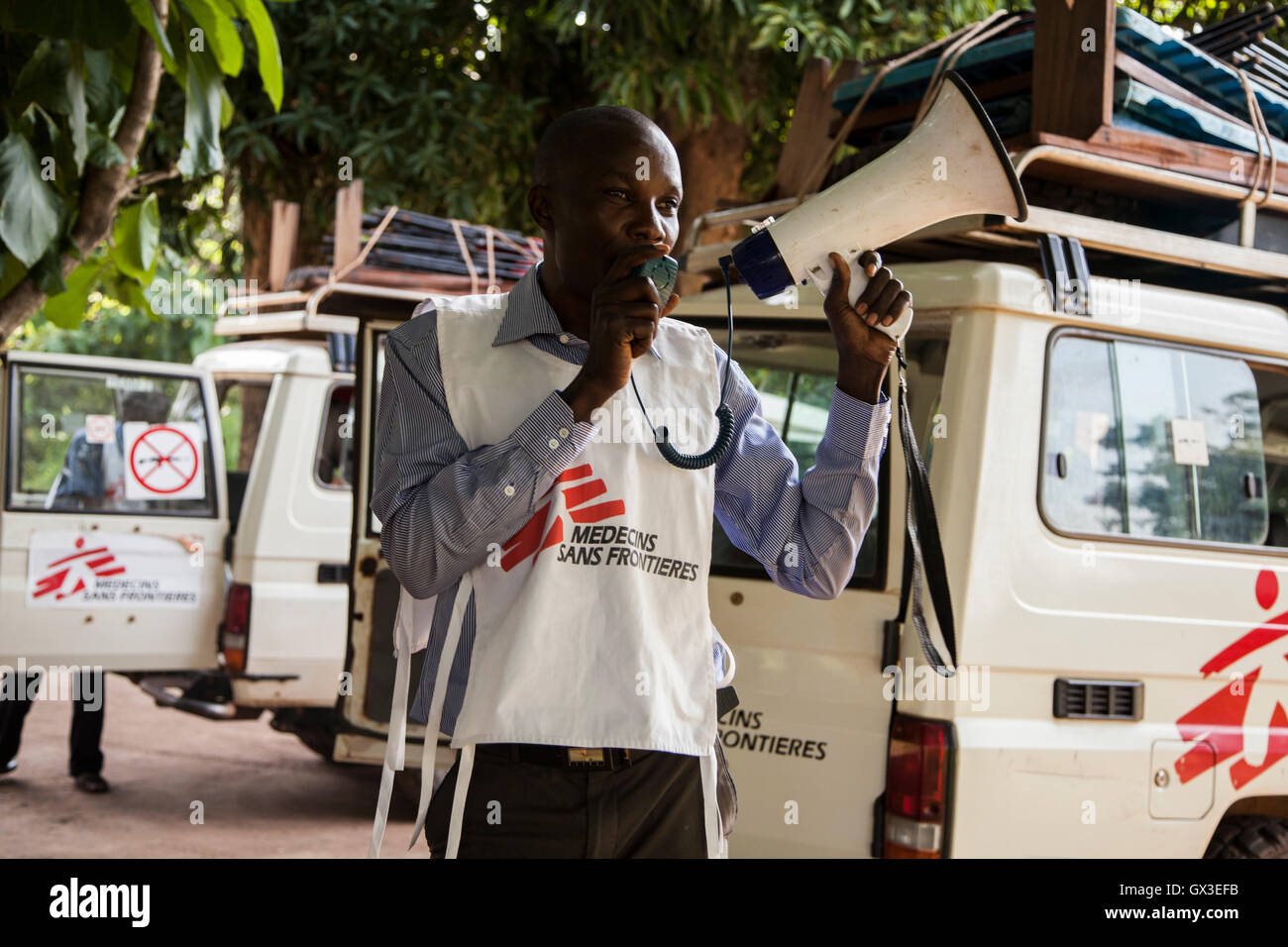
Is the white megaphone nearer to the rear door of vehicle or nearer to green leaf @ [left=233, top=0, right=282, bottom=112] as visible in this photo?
green leaf @ [left=233, top=0, right=282, bottom=112]

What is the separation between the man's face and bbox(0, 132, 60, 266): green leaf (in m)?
1.49

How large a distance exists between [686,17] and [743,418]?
5409 mm

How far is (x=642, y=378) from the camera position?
2037mm

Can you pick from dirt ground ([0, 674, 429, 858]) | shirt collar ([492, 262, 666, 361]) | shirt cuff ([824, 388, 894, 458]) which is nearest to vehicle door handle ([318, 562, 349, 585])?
dirt ground ([0, 674, 429, 858])

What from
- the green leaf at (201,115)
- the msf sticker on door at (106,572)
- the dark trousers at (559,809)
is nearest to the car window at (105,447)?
the msf sticker on door at (106,572)

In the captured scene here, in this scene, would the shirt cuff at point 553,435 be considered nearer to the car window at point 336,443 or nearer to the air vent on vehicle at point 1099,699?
the air vent on vehicle at point 1099,699

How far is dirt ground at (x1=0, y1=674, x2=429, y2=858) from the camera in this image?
18.8 ft

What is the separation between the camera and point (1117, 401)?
323cm

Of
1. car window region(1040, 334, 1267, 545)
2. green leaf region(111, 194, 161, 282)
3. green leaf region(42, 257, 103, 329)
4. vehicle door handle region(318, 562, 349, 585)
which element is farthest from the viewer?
vehicle door handle region(318, 562, 349, 585)

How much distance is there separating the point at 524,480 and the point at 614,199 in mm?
445

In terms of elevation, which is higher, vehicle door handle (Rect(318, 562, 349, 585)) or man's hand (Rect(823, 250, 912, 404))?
man's hand (Rect(823, 250, 912, 404))

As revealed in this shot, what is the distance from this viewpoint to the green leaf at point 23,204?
277 cm

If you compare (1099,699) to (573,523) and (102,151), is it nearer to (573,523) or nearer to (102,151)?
(573,523)

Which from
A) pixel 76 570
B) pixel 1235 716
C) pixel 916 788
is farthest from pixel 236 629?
pixel 1235 716
